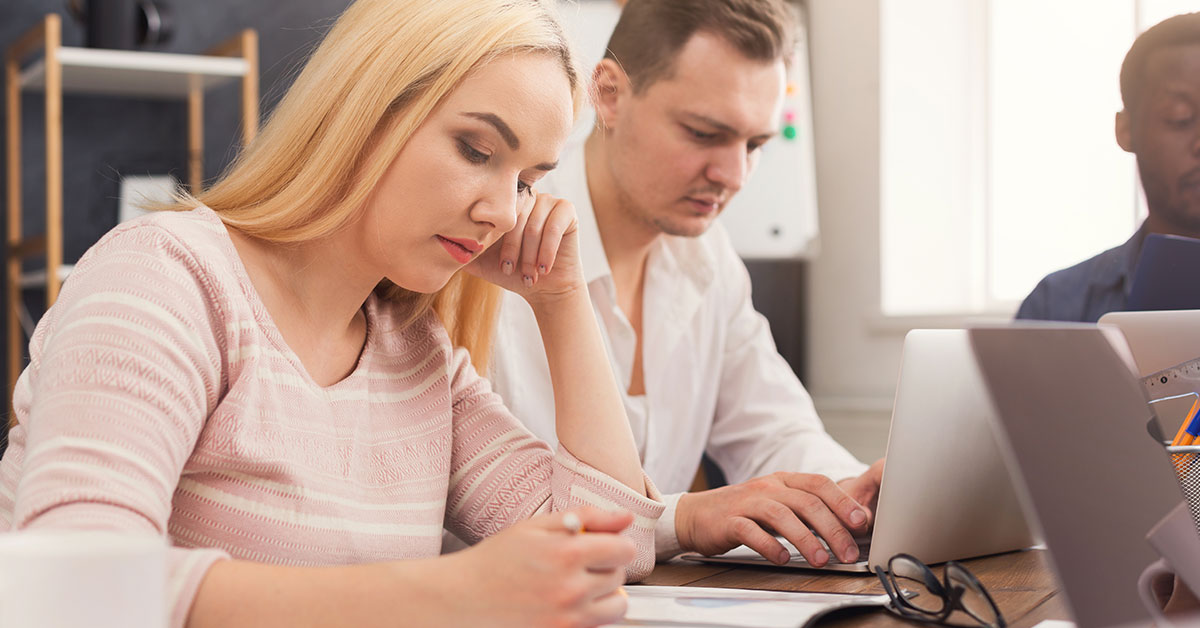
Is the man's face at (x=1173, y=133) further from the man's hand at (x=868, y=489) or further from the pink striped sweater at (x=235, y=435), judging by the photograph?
the pink striped sweater at (x=235, y=435)

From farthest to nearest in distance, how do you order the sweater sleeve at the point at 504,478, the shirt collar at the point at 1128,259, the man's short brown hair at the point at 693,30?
the man's short brown hair at the point at 693,30, the shirt collar at the point at 1128,259, the sweater sleeve at the point at 504,478

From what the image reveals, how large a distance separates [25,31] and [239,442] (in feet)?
7.68

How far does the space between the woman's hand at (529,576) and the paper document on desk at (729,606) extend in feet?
0.36

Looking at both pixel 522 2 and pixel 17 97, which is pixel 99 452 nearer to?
pixel 522 2

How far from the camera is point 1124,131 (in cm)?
131

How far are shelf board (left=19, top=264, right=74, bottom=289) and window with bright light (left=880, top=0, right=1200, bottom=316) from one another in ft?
6.61

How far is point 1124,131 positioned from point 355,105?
93cm

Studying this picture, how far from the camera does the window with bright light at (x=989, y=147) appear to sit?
255 centimetres

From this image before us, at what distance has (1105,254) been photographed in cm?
132

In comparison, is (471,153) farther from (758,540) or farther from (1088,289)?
(1088,289)

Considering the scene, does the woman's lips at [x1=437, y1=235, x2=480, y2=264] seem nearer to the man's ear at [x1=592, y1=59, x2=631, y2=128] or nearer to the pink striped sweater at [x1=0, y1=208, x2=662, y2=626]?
the pink striped sweater at [x1=0, y1=208, x2=662, y2=626]

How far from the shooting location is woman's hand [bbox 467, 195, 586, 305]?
1.08 m

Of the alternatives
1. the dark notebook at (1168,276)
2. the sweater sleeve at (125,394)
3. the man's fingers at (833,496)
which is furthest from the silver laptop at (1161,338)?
the sweater sleeve at (125,394)

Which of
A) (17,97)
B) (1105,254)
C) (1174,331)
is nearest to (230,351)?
(1174,331)
